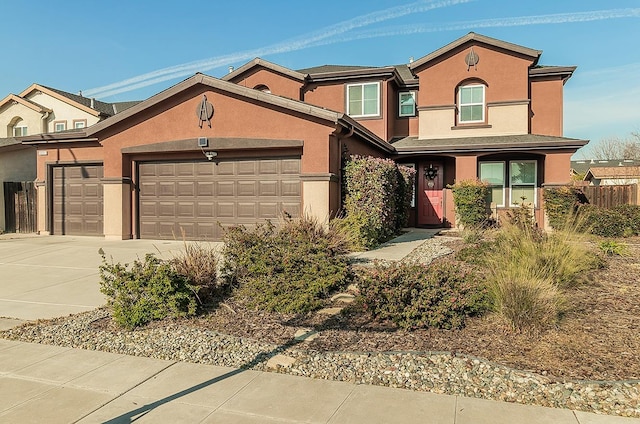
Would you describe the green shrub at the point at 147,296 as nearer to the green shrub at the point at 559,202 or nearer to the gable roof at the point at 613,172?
the green shrub at the point at 559,202

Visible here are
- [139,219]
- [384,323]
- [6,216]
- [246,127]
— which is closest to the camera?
[384,323]

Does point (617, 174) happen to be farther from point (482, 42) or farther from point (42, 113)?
point (42, 113)

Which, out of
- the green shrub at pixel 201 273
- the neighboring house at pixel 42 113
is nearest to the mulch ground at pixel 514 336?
the green shrub at pixel 201 273

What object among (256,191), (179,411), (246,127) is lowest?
(179,411)

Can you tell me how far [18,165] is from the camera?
61.7 feet

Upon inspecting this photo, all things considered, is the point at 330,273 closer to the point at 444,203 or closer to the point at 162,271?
the point at 162,271

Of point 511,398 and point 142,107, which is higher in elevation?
point 142,107

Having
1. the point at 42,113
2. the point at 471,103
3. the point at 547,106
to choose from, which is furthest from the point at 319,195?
the point at 42,113

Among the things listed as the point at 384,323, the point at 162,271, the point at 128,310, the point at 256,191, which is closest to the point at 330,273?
the point at 384,323

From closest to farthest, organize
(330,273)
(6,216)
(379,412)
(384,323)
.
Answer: (379,412) → (384,323) → (330,273) → (6,216)

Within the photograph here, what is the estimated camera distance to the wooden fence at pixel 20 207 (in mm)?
17141

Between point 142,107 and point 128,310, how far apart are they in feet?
30.6

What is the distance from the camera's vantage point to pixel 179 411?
140 inches

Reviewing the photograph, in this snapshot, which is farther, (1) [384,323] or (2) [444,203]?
(2) [444,203]
